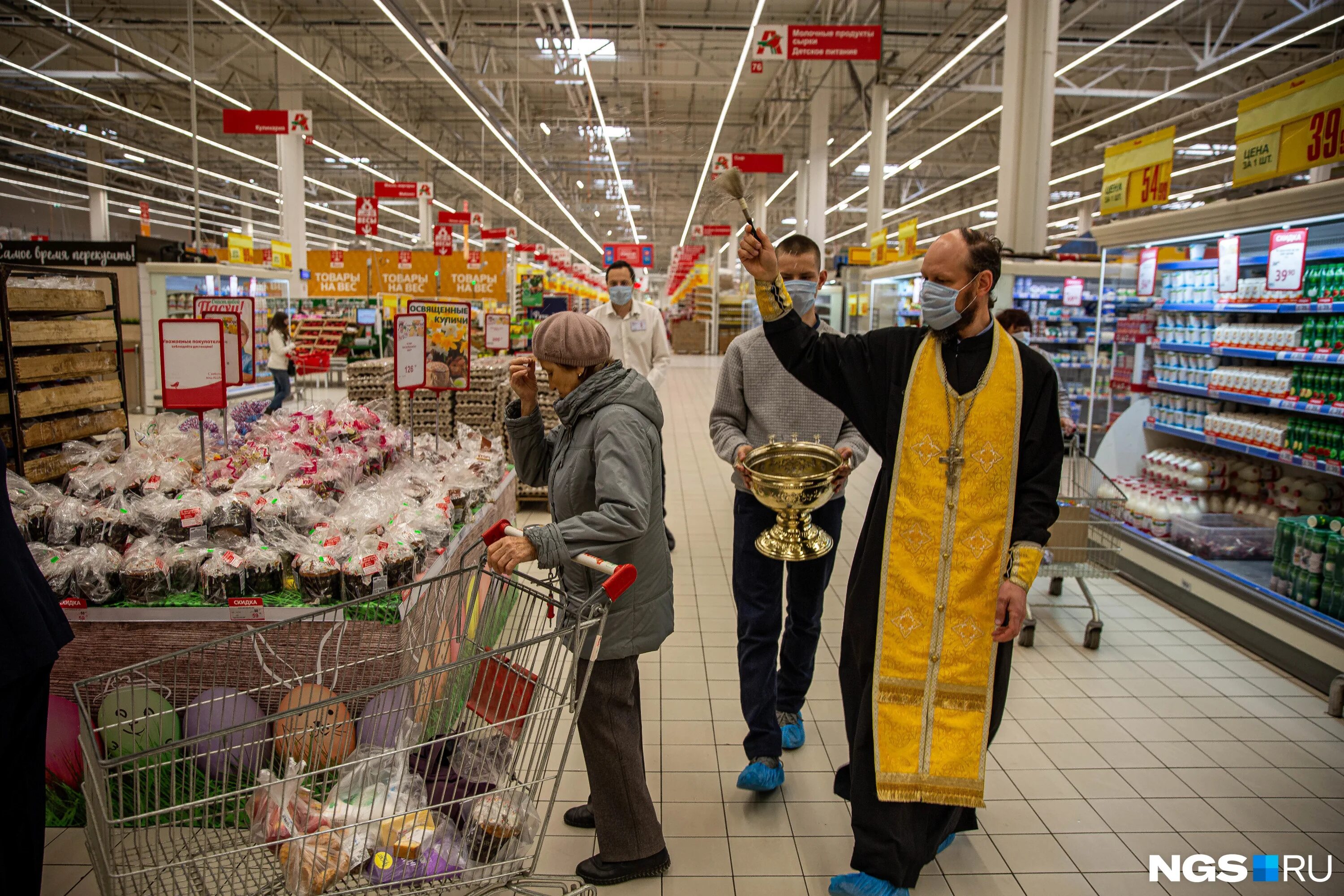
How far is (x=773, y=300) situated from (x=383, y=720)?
→ 5.59 feet

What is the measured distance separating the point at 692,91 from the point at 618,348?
51.3 feet

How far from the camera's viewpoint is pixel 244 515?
122 inches

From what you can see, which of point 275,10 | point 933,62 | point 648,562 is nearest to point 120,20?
point 275,10

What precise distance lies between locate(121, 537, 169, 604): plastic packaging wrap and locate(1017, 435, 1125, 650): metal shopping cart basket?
12.5 ft

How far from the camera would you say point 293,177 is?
54.1 feet

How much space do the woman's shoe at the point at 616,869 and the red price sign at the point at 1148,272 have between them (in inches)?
220

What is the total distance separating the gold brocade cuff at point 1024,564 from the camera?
6.97ft

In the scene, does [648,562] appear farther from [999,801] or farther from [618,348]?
[618,348]

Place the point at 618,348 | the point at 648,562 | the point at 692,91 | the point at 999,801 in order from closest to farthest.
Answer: the point at 648,562 < the point at 999,801 < the point at 618,348 < the point at 692,91

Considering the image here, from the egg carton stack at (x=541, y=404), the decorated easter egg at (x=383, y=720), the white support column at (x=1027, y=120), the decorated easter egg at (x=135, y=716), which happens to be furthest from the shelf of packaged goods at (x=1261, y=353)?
the decorated easter egg at (x=135, y=716)

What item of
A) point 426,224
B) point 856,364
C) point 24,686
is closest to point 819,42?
point 856,364

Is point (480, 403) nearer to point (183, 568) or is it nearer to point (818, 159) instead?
point (183, 568)

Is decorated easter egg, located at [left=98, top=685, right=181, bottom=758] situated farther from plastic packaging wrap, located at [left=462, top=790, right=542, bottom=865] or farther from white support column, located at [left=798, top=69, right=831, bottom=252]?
white support column, located at [left=798, top=69, right=831, bottom=252]

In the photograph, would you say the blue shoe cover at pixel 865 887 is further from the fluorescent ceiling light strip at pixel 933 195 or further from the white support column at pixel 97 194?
the white support column at pixel 97 194
